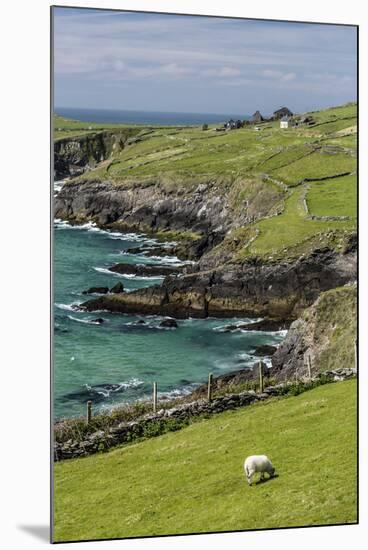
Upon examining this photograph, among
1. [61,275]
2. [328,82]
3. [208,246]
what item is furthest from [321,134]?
[61,275]

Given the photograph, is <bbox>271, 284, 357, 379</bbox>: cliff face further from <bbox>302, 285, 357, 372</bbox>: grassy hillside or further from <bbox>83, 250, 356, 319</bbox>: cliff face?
<bbox>83, 250, 356, 319</bbox>: cliff face

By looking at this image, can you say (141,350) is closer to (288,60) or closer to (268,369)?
(268,369)

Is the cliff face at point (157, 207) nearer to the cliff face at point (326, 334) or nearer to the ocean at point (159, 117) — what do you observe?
the ocean at point (159, 117)

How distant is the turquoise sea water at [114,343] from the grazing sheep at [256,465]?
6.76 feet

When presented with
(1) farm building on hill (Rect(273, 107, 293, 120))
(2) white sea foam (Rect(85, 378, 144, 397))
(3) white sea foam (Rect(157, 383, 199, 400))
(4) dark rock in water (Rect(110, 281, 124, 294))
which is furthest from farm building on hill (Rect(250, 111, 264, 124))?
(2) white sea foam (Rect(85, 378, 144, 397))

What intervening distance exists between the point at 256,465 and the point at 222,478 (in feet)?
2.49

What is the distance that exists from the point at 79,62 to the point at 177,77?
2.33 m

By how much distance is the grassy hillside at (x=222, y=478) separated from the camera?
790 inches

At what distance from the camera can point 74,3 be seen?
67.1ft

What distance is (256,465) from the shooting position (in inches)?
810

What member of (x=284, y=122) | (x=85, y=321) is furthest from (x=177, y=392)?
(x=284, y=122)

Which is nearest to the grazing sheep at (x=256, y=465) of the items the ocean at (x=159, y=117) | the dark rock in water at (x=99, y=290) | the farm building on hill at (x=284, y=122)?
the dark rock in water at (x=99, y=290)

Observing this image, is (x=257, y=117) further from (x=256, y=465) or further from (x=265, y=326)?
(x=256, y=465)

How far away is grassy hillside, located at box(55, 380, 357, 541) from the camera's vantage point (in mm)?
20078
